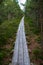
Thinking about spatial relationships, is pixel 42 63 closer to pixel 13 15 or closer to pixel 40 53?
pixel 40 53

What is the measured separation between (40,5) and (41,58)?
9.66 metres

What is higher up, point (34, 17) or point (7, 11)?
point (7, 11)

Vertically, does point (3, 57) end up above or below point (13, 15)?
below

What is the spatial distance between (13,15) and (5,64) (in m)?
36.3

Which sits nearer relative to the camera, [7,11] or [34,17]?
[34,17]

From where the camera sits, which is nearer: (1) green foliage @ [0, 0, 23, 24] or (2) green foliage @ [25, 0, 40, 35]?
(2) green foliage @ [25, 0, 40, 35]

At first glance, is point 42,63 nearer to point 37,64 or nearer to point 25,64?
point 37,64

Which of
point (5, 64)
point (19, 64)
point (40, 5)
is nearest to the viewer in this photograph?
point (19, 64)

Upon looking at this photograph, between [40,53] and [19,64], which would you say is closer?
[19,64]

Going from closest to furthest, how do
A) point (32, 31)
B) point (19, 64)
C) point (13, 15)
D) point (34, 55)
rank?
point (19, 64) → point (34, 55) → point (32, 31) → point (13, 15)

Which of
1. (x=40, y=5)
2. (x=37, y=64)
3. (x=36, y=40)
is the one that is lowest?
(x=37, y=64)

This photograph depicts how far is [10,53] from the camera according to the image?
16.0 meters

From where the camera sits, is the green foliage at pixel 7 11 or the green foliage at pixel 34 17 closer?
the green foliage at pixel 34 17

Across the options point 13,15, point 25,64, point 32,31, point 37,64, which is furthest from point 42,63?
point 13,15
